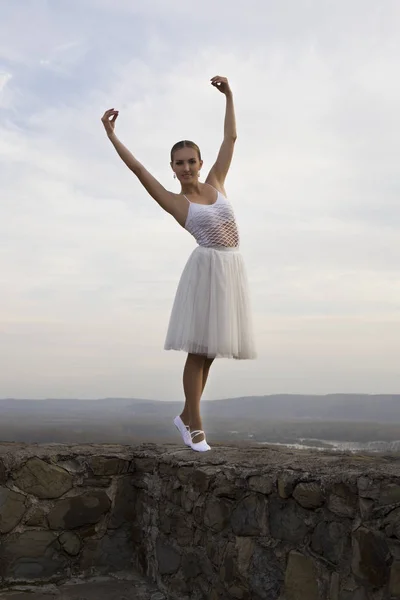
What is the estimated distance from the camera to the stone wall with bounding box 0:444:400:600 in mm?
2283

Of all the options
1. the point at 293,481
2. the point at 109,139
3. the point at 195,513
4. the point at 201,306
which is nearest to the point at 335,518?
the point at 293,481

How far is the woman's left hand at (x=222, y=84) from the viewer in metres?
4.05

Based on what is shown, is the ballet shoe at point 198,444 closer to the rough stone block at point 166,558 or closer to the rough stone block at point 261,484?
the rough stone block at point 166,558

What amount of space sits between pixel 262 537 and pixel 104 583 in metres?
1.40

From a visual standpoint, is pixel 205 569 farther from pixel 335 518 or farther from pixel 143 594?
pixel 335 518

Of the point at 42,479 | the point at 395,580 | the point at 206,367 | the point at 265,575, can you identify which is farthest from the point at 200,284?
the point at 395,580

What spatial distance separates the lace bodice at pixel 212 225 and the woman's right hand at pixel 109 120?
700 mm

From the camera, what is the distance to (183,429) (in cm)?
385

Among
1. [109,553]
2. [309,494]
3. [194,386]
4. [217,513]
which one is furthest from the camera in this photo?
[109,553]

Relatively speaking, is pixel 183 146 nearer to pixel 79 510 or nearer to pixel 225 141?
pixel 225 141

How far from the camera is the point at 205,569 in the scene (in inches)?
124

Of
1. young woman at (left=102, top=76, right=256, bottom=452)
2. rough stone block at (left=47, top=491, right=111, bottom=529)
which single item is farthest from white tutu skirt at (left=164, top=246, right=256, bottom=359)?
rough stone block at (left=47, top=491, right=111, bottom=529)

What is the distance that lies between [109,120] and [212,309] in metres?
1.38

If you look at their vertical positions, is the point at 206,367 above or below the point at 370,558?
above
